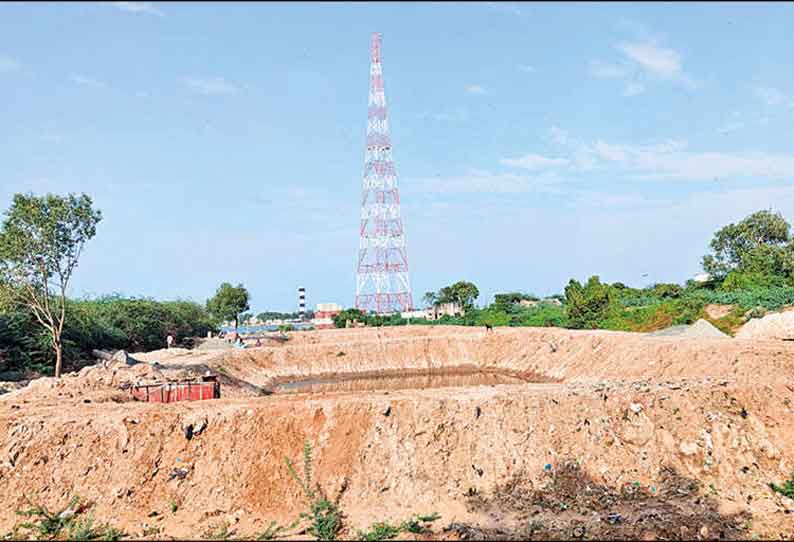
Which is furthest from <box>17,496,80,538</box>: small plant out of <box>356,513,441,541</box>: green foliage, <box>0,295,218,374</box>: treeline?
<box>0,295,218,374</box>: treeline

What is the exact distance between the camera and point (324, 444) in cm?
1620

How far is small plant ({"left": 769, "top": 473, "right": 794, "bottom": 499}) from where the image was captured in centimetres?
1486

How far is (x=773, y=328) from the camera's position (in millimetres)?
29016

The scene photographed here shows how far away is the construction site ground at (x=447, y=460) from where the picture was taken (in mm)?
13836

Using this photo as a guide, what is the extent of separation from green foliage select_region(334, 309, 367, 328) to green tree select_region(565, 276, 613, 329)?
81.9 feet

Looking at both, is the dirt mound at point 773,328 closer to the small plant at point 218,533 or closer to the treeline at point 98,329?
the small plant at point 218,533

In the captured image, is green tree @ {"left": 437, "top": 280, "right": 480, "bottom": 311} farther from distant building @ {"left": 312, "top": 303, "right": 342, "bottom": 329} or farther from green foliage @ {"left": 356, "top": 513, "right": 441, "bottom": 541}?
green foliage @ {"left": 356, "top": 513, "right": 441, "bottom": 541}

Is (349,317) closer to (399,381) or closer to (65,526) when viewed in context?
(399,381)

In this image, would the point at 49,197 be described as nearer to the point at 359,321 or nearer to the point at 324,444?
the point at 324,444

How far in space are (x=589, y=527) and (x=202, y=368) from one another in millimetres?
25652

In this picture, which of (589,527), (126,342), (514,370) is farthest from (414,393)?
(126,342)

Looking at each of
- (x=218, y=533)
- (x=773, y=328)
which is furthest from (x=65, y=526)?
(x=773, y=328)

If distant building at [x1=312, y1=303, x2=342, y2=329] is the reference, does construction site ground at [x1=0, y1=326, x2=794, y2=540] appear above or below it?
below

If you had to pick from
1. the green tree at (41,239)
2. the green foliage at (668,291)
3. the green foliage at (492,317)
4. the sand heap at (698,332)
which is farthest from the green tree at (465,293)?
the green tree at (41,239)
